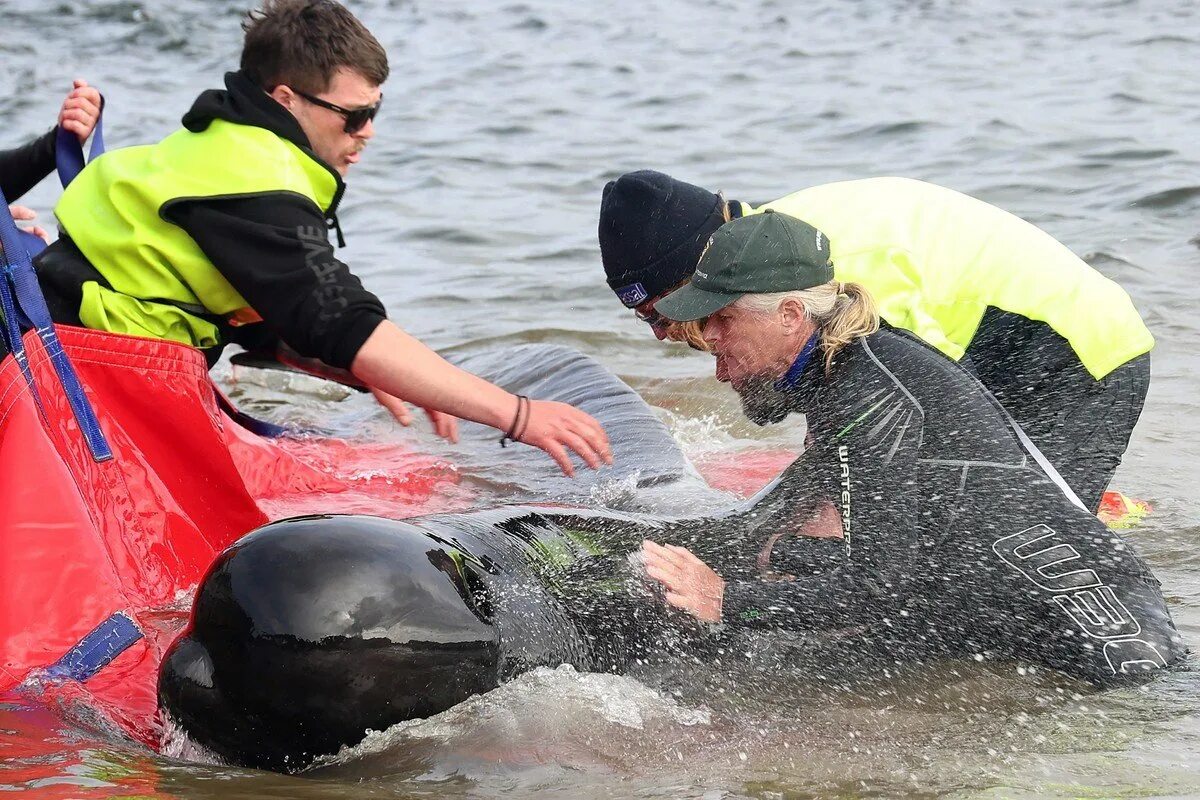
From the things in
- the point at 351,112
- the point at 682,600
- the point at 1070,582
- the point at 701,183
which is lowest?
the point at 701,183

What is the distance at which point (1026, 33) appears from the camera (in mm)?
17906

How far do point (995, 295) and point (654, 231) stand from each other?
3.50 ft

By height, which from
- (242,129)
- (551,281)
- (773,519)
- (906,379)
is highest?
(242,129)

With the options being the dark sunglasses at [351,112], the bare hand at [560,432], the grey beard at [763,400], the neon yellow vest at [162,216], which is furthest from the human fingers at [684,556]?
the dark sunglasses at [351,112]

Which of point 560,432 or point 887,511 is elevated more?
point 887,511

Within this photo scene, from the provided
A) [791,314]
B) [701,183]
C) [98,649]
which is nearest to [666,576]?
[791,314]

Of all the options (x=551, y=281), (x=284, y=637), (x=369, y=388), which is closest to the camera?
(x=284, y=637)

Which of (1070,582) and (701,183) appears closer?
(1070,582)

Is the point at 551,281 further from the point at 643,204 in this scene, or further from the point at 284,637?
the point at 284,637

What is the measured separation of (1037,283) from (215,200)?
257 cm

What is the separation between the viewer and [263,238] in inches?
181

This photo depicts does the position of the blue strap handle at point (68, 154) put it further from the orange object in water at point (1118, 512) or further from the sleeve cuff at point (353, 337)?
the orange object in water at point (1118, 512)

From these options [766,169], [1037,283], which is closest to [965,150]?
[766,169]

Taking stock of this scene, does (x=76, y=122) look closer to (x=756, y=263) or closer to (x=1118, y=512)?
(x=756, y=263)
